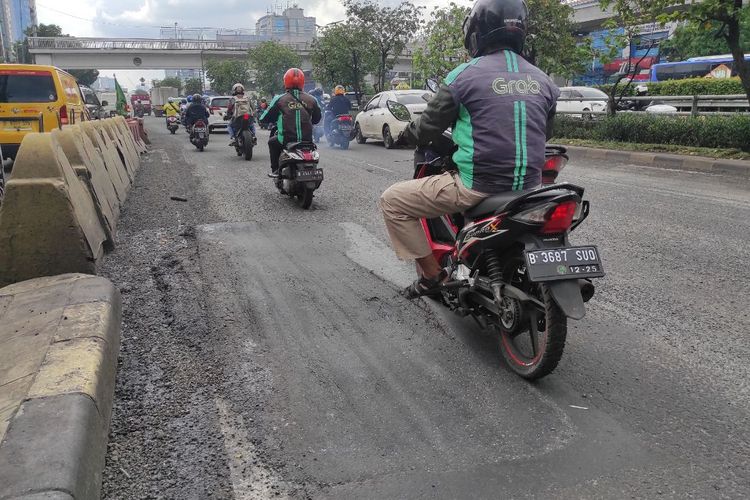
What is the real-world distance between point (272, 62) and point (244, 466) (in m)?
52.6

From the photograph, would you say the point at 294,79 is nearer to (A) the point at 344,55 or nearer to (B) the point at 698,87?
(B) the point at 698,87

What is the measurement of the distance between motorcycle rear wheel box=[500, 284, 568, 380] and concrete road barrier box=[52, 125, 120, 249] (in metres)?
3.93

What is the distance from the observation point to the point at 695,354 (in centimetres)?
360

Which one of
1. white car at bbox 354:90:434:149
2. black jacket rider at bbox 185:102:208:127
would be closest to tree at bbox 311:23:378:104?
white car at bbox 354:90:434:149

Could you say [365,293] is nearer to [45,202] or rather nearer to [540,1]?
[45,202]

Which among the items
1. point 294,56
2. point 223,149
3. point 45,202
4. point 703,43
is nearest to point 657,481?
point 45,202

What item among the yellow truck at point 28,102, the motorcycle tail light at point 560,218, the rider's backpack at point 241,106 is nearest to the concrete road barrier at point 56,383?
the motorcycle tail light at point 560,218

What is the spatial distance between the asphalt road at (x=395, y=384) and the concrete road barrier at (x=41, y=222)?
1.92 feet

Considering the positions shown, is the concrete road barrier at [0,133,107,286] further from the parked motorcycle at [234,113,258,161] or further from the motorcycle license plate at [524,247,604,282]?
the parked motorcycle at [234,113,258,161]

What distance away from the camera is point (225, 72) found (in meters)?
62.8

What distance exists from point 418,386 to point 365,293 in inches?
61.5

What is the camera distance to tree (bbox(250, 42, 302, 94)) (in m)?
51.8

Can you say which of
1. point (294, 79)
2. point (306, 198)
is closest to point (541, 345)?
point (306, 198)

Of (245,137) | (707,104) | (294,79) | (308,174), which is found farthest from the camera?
(245,137)
